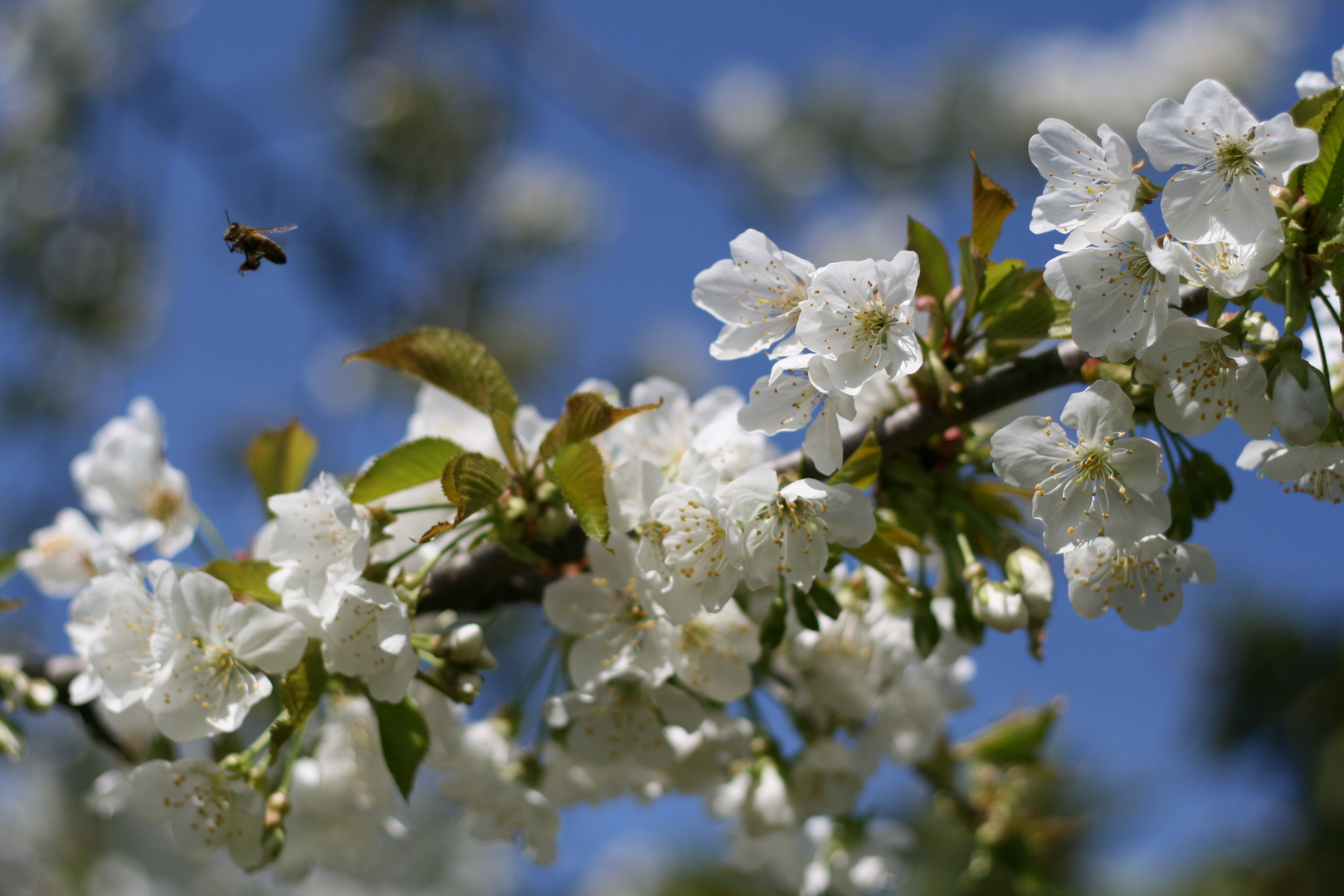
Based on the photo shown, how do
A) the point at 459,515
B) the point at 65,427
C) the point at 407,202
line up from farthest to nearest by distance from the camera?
the point at 407,202, the point at 65,427, the point at 459,515

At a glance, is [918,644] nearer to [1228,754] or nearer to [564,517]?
[564,517]

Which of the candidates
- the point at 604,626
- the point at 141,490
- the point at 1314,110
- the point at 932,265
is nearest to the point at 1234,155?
the point at 1314,110

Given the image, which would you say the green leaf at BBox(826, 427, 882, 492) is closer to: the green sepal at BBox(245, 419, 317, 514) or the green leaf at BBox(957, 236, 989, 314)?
the green leaf at BBox(957, 236, 989, 314)

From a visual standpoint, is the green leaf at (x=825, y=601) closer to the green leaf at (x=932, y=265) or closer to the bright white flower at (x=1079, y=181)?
the green leaf at (x=932, y=265)

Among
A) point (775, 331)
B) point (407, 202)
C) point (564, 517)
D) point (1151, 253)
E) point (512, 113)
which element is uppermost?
point (512, 113)

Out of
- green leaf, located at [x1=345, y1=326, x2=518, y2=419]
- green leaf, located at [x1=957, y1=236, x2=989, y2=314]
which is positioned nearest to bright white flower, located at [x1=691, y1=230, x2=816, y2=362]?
green leaf, located at [x1=957, y1=236, x2=989, y2=314]

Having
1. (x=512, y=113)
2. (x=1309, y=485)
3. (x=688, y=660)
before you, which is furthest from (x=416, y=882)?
(x=1309, y=485)
